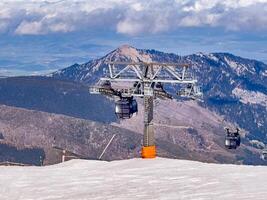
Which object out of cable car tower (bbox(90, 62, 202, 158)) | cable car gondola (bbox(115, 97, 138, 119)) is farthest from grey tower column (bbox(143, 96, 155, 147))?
cable car gondola (bbox(115, 97, 138, 119))

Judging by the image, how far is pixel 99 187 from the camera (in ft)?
164

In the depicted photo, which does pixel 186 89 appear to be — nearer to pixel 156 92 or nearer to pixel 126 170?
pixel 156 92

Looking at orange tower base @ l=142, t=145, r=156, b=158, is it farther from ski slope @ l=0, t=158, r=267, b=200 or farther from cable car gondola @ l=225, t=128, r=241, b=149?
cable car gondola @ l=225, t=128, r=241, b=149

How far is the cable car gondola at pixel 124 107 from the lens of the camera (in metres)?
87.3

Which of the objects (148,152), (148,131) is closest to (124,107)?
(148,131)

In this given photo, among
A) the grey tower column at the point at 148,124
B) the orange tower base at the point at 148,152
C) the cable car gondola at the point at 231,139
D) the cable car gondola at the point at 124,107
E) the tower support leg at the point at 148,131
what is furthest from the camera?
the cable car gondola at the point at 231,139

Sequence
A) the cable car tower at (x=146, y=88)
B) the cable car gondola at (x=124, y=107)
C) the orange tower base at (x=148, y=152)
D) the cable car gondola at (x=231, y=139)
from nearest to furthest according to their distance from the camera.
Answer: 1. the orange tower base at (x=148, y=152)
2. the cable car tower at (x=146, y=88)
3. the cable car gondola at (x=124, y=107)
4. the cable car gondola at (x=231, y=139)

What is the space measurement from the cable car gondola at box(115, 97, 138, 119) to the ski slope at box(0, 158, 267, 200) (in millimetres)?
19701

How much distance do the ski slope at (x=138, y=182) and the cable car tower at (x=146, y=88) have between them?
15295 mm

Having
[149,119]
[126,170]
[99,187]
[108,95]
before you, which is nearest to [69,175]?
[126,170]

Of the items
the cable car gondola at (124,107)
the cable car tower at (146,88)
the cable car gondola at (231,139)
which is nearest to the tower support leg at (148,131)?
the cable car tower at (146,88)

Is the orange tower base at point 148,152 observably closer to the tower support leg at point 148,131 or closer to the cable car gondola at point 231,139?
the tower support leg at point 148,131

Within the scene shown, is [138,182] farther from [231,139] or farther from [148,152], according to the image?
[231,139]

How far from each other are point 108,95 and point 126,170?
28.6 metres
